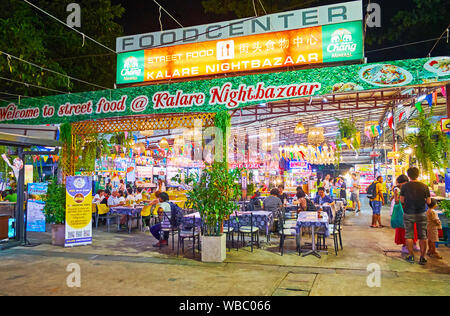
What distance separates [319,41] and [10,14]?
963cm

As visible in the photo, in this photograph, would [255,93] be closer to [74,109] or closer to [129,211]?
[74,109]

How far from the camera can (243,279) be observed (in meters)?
5.35

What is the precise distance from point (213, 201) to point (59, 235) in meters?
4.42

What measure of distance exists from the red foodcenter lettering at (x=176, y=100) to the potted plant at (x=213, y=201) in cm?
207

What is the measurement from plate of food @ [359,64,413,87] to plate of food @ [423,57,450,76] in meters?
0.39

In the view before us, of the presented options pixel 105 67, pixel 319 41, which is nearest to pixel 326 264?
pixel 319 41

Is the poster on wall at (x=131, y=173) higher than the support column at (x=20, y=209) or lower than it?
higher

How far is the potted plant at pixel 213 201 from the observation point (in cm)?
658

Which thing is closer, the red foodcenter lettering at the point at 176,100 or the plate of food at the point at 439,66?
the plate of food at the point at 439,66

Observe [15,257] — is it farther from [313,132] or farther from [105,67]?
[313,132]

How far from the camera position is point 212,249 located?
6582mm

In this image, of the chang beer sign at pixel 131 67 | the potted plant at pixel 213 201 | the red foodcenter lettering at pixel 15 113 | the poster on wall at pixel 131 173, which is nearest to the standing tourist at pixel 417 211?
the potted plant at pixel 213 201

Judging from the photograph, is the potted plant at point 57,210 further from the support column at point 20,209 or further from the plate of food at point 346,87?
the plate of food at point 346,87
